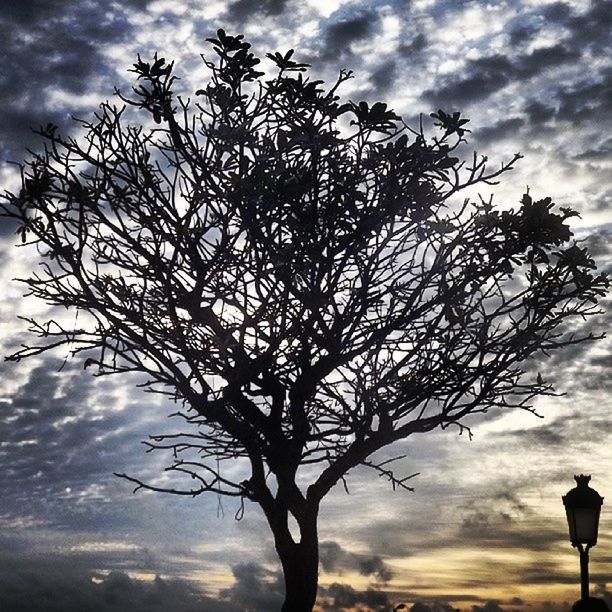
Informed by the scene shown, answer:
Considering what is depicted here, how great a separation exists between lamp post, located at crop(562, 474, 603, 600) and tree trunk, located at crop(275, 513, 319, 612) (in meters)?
4.37

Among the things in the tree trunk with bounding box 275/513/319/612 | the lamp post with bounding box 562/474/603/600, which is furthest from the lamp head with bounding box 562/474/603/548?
the tree trunk with bounding box 275/513/319/612

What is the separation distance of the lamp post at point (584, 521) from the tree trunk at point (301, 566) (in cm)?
437

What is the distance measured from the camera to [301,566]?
507 inches

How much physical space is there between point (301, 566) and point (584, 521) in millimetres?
4816

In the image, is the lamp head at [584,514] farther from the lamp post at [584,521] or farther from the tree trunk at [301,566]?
the tree trunk at [301,566]

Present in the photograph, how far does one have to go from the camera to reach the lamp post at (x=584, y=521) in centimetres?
1405

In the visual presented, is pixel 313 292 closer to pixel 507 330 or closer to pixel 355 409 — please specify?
pixel 355 409

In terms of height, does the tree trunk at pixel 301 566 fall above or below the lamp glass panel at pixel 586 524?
below

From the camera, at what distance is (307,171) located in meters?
12.1

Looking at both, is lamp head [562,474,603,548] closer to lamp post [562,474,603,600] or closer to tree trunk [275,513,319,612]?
lamp post [562,474,603,600]

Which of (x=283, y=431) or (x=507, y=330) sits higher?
(x=507, y=330)

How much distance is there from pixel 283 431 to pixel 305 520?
147 centimetres

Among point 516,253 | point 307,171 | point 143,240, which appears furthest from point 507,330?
point 143,240

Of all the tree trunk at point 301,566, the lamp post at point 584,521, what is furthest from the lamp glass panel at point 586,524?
the tree trunk at point 301,566
